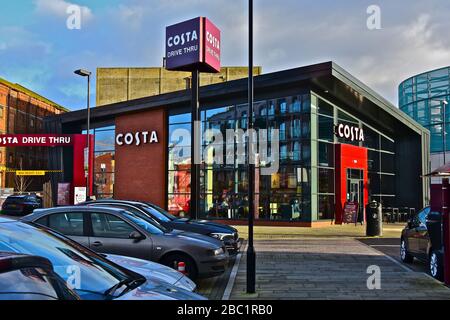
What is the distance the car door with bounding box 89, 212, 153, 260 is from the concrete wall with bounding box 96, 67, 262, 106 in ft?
181

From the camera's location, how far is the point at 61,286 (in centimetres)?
333

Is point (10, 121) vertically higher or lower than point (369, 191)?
higher

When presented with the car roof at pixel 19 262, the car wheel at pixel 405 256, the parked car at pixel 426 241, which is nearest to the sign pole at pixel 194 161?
the car wheel at pixel 405 256

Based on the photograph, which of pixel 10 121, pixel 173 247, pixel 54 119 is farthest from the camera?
pixel 10 121

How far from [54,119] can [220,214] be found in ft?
52.4

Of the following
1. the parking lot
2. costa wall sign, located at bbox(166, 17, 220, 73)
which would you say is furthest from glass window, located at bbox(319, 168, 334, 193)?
costa wall sign, located at bbox(166, 17, 220, 73)

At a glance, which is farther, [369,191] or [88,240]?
[369,191]

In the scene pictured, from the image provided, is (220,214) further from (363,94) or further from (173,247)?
(173,247)

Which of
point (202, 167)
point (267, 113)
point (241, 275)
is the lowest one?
point (241, 275)

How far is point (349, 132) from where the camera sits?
25.4m

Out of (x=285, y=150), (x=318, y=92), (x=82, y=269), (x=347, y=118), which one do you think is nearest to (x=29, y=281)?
(x=82, y=269)

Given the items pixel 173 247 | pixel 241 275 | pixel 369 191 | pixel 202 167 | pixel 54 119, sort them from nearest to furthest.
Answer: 1. pixel 173 247
2. pixel 241 275
3. pixel 202 167
4. pixel 369 191
5. pixel 54 119

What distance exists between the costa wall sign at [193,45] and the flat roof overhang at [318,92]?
4.89m
